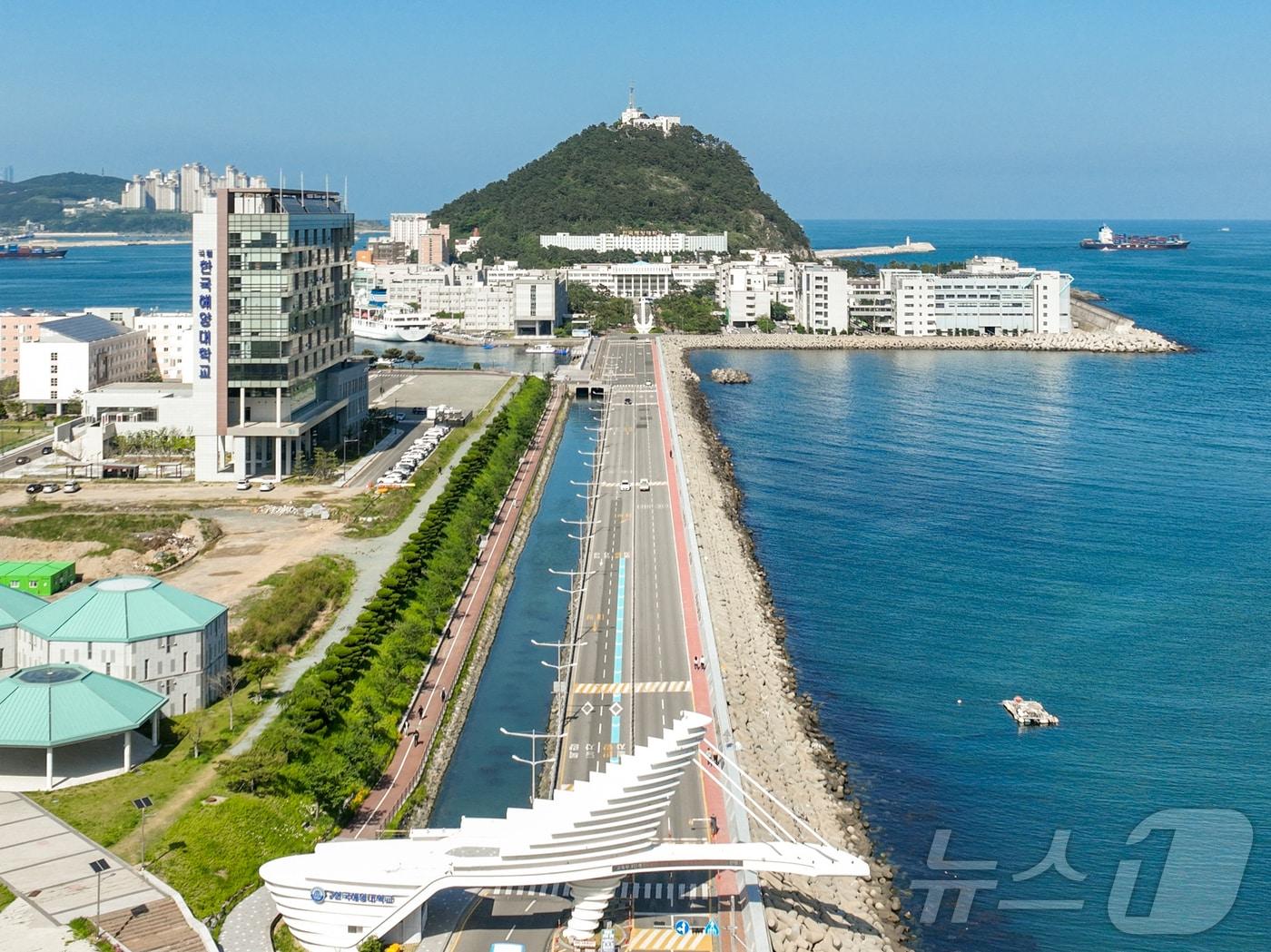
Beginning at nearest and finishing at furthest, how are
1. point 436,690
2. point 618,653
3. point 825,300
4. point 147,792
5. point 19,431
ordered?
1. point 147,792
2. point 436,690
3. point 618,653
4. point 19,431
5. point 825,300

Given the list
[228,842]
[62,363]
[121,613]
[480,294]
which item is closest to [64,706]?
[121,613]

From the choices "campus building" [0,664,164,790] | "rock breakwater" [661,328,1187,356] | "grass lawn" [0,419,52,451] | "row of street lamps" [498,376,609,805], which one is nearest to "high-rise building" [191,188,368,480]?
"grass lawn" [0,419,52,451]

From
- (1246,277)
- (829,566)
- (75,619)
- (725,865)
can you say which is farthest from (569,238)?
(725,865)

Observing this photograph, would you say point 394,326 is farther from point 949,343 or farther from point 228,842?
point 228,842

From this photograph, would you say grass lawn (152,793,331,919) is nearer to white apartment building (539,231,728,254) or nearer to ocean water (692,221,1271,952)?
ocean water (692,221,1271,952)

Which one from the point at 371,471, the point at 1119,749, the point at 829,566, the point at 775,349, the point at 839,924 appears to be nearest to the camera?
the point at 839,924

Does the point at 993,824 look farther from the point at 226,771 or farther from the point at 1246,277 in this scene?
the point at 1246,277
